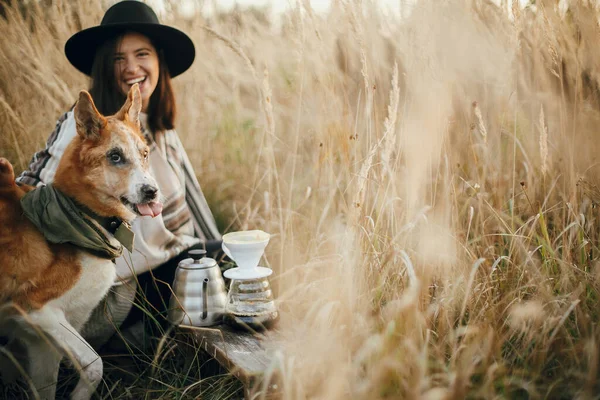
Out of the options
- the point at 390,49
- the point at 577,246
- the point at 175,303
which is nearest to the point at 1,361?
A: the point at 175,303

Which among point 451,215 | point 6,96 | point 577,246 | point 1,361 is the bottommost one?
point 1,361

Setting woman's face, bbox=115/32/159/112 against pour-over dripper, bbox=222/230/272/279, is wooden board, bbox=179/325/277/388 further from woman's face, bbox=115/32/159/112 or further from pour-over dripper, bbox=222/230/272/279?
woman's face, bbox=115/32/159/112

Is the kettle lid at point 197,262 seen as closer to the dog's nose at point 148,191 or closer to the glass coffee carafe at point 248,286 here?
the glass coffee carafe at point 248,286

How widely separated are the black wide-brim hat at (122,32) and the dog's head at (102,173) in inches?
33.6

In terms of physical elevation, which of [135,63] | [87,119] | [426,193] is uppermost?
[135,63]

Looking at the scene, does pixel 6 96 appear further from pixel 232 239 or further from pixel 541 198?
pixel 541 198

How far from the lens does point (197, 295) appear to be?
211 centimetres

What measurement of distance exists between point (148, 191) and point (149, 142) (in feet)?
3.23

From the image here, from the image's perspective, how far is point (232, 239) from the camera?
2049mm

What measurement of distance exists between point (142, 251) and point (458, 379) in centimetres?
155

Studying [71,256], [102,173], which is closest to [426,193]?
[102,173]

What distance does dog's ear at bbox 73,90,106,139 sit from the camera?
1.72m

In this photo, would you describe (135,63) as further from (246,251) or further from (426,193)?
(426,193)

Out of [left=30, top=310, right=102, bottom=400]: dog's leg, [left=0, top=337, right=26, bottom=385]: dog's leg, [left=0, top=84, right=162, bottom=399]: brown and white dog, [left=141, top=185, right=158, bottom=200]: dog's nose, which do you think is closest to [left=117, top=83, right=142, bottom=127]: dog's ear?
[left=0, top=84, right=162, bottom=399]: brown and white dog
